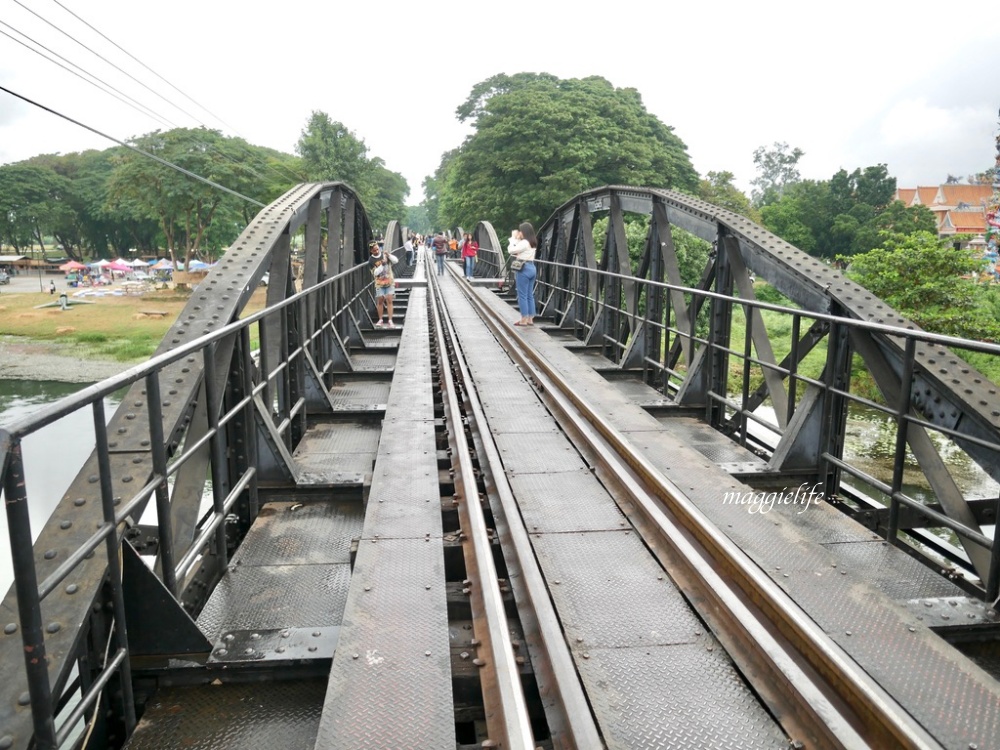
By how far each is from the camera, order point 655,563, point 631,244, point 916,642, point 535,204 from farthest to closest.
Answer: point 535,204 → point 631,244 → point 655,563 → point 916,642

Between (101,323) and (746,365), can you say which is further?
(101,323)

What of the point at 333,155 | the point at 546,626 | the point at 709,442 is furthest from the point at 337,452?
the point at 333,155

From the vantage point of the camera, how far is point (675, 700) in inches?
108

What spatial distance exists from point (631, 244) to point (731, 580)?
2445 cm

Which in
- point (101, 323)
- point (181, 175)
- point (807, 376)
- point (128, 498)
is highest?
point (181, 175)

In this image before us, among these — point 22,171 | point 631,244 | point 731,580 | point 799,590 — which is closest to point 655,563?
point 731,580

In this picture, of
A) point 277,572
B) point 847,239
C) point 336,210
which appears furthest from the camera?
point 847,239

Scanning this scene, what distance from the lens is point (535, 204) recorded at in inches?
1375

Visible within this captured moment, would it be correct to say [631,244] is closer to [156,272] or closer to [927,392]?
[927,392]

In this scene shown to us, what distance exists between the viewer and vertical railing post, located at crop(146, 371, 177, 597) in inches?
124

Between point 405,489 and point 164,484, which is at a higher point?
point 164,484

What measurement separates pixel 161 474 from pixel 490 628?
151 cm

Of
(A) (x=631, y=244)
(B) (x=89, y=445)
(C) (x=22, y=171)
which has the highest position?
(C) (x=22, y=171)

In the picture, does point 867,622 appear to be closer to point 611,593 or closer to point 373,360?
point 611,593
